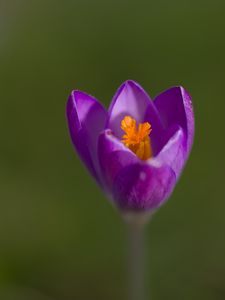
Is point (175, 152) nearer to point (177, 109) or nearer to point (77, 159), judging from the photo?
point (177, 109)

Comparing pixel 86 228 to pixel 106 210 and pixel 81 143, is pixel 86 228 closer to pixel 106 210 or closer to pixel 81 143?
pixel 106 210

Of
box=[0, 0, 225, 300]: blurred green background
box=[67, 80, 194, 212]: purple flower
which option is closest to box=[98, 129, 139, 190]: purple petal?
box=[67, 80, 194, 212]: purple flower

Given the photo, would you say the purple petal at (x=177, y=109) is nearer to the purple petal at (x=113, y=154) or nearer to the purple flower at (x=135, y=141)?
the purple flower at (x=135, y=141)

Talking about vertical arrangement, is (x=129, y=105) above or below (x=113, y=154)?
above

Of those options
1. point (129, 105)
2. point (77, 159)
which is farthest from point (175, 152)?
point (77, 159)

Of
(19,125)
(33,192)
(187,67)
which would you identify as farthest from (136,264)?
(187,67)
